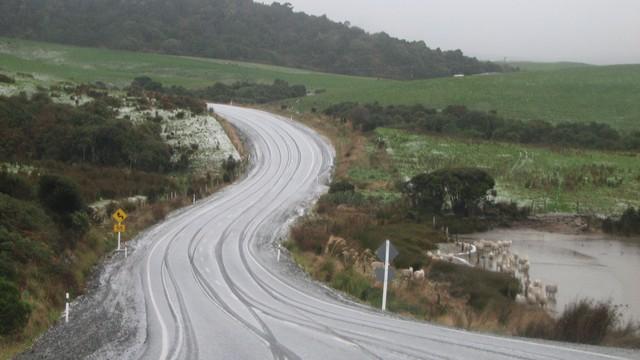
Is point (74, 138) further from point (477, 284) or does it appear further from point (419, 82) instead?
point (419, 82)

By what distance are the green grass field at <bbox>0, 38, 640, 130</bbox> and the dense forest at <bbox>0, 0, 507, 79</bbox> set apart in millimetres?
14568

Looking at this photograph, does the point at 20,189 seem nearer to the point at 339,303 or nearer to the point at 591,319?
the point at 339,303

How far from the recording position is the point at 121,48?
160 metres

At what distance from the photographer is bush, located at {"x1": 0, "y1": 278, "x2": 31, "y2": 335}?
1770 centimetres

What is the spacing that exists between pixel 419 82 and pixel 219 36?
77.4 meters

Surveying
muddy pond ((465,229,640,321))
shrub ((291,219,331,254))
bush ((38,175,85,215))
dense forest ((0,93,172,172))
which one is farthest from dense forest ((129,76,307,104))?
bush ((38,175,85,215))

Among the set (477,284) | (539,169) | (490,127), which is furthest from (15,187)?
(490,127)

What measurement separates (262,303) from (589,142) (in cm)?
5566

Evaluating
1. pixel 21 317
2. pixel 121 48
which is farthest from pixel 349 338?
pixel 121 48

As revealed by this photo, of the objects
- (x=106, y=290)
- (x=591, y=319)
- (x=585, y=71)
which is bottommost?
(x=106, y=290)

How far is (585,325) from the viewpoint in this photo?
723 inches

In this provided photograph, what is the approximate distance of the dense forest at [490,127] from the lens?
2793 inches

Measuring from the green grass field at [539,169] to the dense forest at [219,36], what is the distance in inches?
4133

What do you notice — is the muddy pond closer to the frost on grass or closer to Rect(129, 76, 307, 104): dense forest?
the frost on grass
